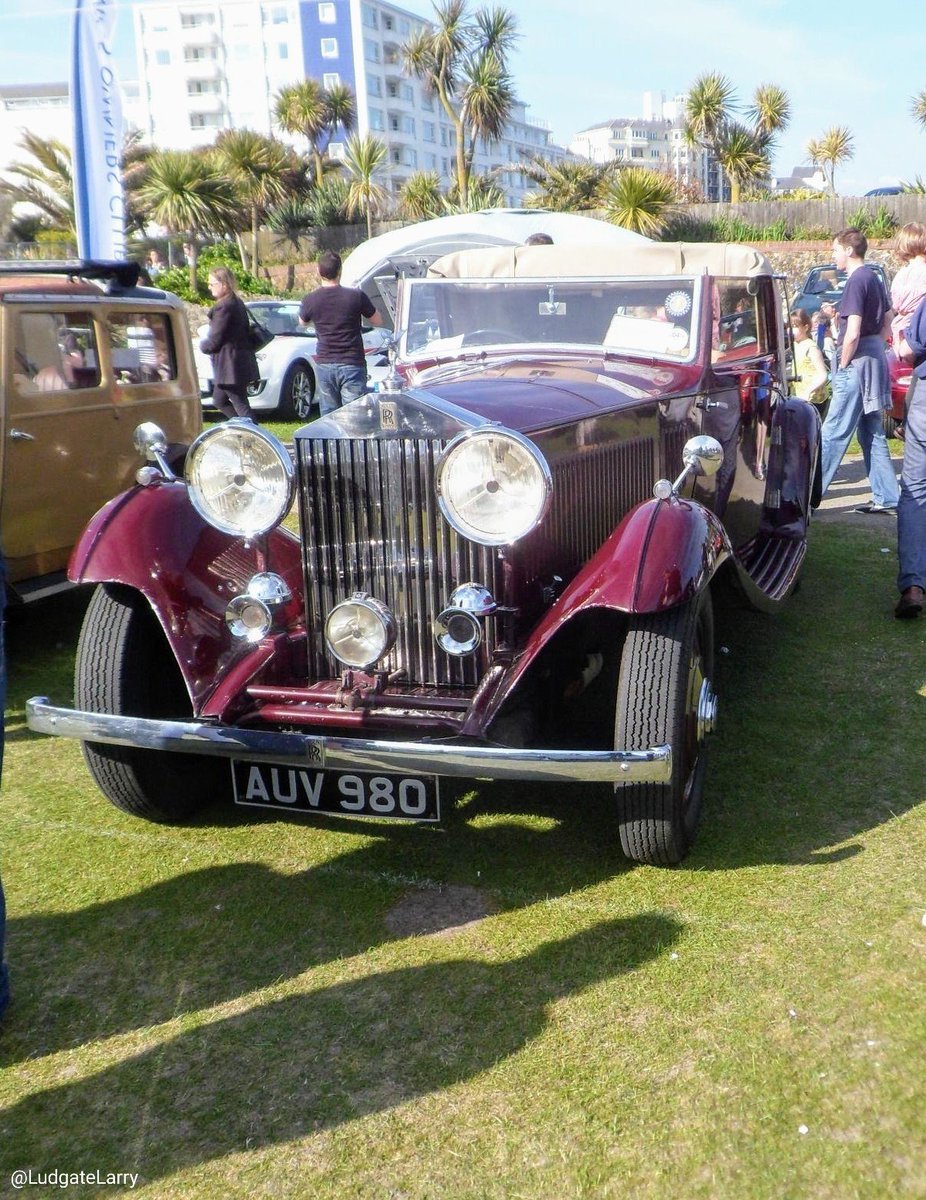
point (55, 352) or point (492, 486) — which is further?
point (55, 352)

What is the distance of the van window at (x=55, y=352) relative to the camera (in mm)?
5312

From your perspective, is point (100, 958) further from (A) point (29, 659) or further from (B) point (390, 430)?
Result: (A) point (29, 659)

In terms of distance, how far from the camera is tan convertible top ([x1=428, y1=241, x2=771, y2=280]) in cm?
474

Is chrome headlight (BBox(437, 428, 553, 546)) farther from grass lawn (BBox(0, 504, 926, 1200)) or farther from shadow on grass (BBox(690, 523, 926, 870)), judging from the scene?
shadow on grass (BBox(690, 523, 926, 870))

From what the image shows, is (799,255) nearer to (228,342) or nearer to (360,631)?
(228,342)

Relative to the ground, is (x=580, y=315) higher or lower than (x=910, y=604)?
higher

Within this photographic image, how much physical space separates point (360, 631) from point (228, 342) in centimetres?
652

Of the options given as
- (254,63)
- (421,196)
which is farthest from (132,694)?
(254,63)

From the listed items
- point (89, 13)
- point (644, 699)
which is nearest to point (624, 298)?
point (644, 699)

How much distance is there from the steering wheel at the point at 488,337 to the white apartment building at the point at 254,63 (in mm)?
68801

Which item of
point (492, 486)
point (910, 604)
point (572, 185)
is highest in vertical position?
point (572, 185)

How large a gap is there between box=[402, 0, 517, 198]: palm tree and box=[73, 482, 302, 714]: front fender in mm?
31376

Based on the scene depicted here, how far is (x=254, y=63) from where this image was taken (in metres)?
71.1

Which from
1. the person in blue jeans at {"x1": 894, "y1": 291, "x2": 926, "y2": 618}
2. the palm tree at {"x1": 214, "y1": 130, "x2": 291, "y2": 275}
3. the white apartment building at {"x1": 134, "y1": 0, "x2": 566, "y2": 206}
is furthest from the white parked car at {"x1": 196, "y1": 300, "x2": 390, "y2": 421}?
the white apartment building at {"x1": 134, "y1": 0, "x2": 566, "y2": 206}
